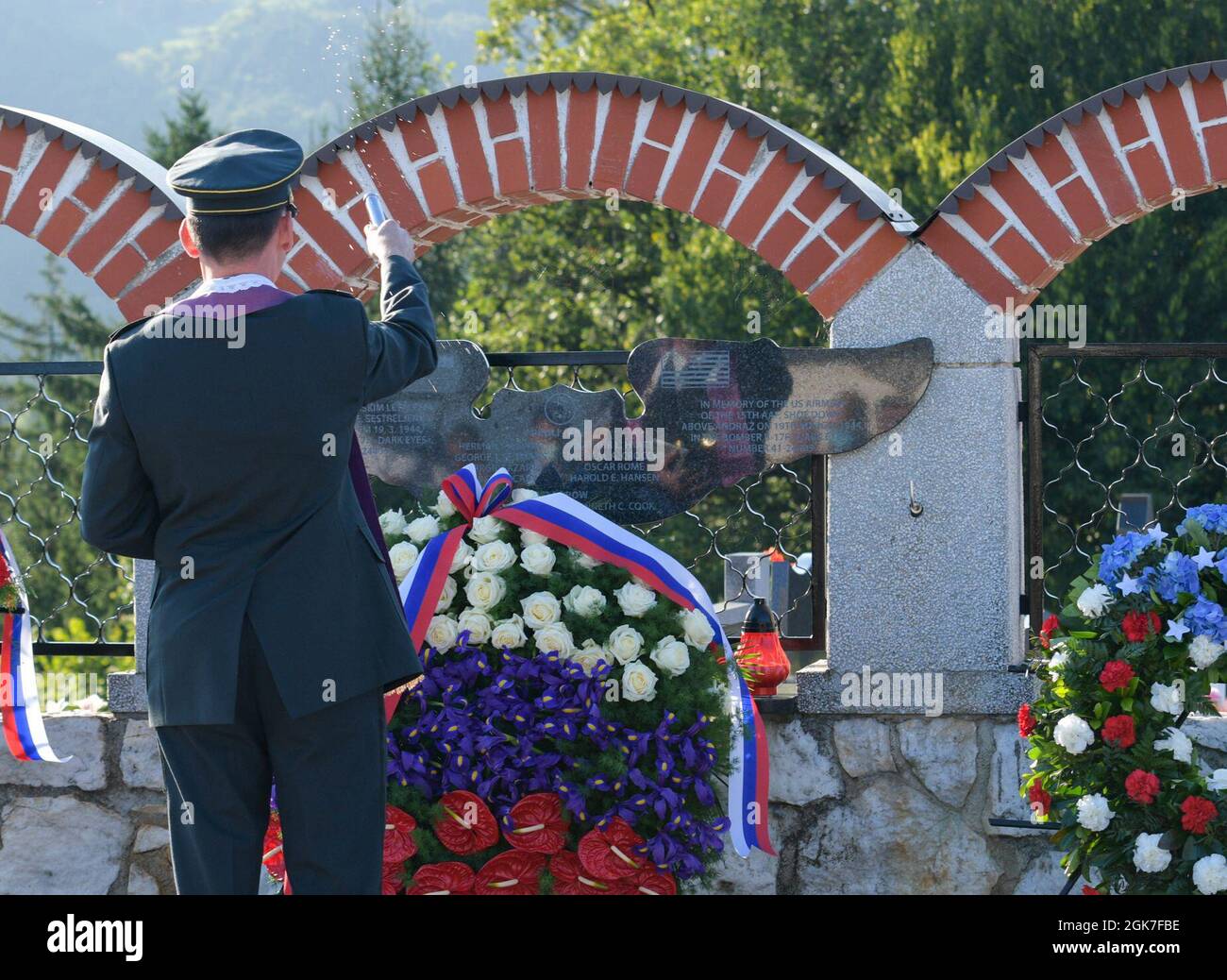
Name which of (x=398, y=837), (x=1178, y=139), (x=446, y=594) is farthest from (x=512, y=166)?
(x=398, y=837)

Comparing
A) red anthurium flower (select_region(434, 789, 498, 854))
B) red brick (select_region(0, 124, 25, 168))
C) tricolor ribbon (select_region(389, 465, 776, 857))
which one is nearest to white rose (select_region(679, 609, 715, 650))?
tricolor ribbon (select_region(389, 465, 776, 857))

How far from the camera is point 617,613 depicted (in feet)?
11.7

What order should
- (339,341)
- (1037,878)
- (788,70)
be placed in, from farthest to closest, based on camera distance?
(788,70)
(1037,878)
(339,341)

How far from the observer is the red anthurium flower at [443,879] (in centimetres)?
334

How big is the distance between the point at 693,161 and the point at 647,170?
133 mm

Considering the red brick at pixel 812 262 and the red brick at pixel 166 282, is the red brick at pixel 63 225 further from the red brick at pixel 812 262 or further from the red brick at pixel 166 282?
the red brick at pixel 812 262

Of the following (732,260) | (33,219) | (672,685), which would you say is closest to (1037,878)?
(672,685)

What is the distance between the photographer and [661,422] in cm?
416

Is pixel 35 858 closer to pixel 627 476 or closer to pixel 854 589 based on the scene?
pixel 627 476

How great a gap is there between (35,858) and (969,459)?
287 centimetres

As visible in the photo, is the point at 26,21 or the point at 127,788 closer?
the point at 127,788

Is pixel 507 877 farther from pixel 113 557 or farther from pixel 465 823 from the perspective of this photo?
pixel 113 557

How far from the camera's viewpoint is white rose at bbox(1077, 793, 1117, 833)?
322cm

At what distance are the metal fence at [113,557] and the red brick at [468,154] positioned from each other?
1.56 feet
